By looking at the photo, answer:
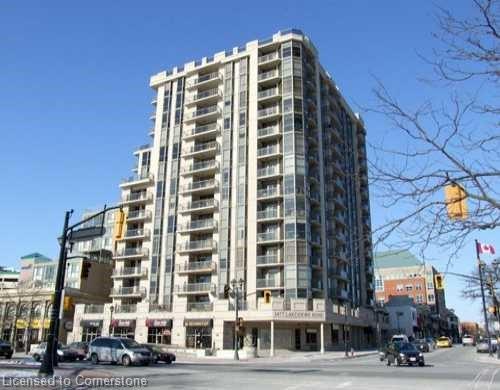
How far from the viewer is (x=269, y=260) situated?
5788 centimetres

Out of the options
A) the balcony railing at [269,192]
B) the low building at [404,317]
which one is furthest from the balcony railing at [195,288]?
the low building at [404,317]

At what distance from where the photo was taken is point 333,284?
6300 centimetres

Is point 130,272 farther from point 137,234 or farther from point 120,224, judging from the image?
point 120,224

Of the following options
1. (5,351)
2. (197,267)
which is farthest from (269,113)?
(5,351)

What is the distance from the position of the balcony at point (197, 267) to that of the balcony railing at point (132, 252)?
7.00 m

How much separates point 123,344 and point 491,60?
25877mm

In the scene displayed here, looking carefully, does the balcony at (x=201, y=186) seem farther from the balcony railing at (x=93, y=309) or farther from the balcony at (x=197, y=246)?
the balcony railing at (x=93, y=309)

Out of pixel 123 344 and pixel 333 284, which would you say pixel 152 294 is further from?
pixel 123 344

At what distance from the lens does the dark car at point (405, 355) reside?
28.8 m

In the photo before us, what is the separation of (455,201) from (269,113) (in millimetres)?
57128

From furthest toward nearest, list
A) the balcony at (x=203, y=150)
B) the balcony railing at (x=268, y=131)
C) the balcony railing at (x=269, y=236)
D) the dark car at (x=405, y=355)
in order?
1. the balcony at (x=203, y=150)
2. the balcony railing at (x=268, y=131)
3. the balcony railing at (x=269, y=236)
4. the dark car at (x=405, y=355)

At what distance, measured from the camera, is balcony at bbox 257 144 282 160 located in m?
61.4

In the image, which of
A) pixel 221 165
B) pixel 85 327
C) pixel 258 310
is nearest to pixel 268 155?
pixel 221 165

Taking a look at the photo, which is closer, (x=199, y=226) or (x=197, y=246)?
(x=197, y=246)
